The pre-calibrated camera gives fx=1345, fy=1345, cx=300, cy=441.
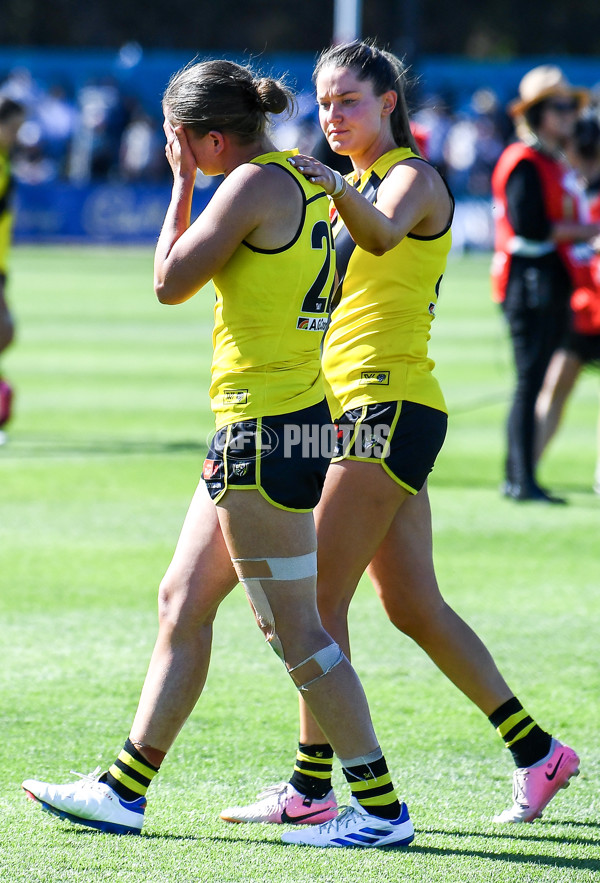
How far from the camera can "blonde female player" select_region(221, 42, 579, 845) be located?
402 cm

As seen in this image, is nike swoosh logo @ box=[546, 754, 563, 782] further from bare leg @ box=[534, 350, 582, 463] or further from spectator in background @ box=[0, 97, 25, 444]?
spectator in background @ box=[0, 97, 25, 444]

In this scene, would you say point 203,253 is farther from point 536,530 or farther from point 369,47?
point 536,530

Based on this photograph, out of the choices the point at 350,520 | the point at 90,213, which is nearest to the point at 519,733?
the point at 350,520

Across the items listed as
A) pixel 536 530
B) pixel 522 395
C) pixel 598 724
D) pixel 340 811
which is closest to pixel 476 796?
pixel 340 811

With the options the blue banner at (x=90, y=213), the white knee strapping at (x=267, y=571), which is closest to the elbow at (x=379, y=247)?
the white knee strapping at (x=267, y=571)

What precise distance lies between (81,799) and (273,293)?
60.7 inches

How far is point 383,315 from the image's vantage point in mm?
4109

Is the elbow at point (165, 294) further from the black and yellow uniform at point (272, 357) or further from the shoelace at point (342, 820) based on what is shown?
the shoelace at point (342, 820)

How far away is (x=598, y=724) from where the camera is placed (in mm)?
4957

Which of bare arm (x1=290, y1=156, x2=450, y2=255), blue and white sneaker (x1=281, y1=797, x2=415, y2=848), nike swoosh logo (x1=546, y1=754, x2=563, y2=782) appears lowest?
blue and white sneaker (x1=281, y1=797, x2=415, y2=848)

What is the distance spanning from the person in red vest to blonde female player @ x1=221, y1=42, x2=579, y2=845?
4.13 meters

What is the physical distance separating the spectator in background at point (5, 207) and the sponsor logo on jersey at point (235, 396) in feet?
22.4

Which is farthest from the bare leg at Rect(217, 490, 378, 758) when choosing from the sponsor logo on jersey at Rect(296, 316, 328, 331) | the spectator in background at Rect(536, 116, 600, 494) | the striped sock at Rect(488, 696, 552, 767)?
the spectator in background at Rect(536, 116, 600, 494)

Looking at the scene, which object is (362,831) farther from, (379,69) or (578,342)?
(578,342)
